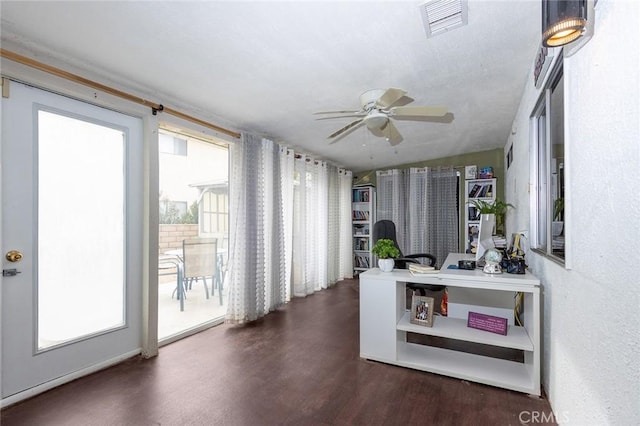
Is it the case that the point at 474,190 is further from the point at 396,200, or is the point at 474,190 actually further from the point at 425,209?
the point at 396,200

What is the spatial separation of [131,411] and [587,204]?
2.78 m

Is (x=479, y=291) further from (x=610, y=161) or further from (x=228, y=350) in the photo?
(x=228, y=350)

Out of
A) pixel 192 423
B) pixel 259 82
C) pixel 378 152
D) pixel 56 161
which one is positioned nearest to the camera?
pixel 192 423

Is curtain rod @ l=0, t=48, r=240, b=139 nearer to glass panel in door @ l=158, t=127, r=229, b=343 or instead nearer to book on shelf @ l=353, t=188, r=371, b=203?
glass panel in door @ l=158, t=127, r=229, b=343

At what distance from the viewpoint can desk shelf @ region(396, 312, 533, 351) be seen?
6.95 feet

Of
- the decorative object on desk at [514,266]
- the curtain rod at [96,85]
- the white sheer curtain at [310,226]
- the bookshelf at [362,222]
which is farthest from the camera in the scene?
the bookshelf at [362,222]

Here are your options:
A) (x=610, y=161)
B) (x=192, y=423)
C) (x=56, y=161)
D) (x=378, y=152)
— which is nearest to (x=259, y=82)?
(x=56, y=161)

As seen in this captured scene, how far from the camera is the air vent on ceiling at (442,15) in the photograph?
1.64m

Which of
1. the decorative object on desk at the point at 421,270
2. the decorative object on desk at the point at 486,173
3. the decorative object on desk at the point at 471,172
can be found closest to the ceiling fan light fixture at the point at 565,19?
the decorative object on desk at the point at 421,270

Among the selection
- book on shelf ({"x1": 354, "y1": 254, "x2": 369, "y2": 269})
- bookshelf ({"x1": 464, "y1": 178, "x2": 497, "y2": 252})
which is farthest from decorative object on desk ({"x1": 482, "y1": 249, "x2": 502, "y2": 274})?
book on shelf ({"x1": 354, "y1": 254, "x2": 369, "y2": 269})

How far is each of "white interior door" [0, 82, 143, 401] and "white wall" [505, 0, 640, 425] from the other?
10.3 ft

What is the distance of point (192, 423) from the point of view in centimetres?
179

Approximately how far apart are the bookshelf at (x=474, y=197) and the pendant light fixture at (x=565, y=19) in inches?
182

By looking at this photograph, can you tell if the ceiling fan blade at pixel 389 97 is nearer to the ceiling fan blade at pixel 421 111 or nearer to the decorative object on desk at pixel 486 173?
the ceiling fan blade at pixel 421 111
